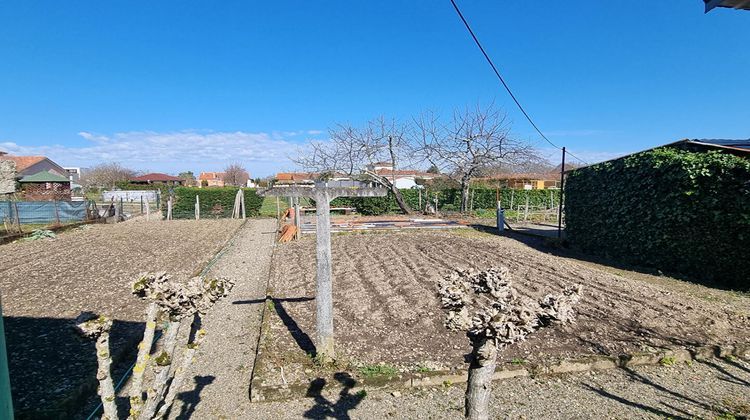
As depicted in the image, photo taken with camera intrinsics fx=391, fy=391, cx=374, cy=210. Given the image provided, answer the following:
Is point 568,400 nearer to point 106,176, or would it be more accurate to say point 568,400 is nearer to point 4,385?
point 4,385

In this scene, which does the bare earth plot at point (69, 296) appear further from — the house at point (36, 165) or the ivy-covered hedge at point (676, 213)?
the house at point (36, 165)

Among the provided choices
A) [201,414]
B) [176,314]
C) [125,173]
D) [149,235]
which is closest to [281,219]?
[149,235]

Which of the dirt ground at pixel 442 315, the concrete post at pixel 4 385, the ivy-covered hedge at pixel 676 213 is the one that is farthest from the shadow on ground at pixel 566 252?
the concrete post at pixel 4 385

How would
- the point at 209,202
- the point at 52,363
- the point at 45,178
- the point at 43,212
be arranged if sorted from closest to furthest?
the point at 52,363 < the point at 43,212 < the point at 209,202 < the point at 45,178

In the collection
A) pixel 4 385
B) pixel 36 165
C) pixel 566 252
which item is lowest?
pixel 566 252

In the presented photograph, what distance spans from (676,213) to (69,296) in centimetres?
1208

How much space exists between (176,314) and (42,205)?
20.1m

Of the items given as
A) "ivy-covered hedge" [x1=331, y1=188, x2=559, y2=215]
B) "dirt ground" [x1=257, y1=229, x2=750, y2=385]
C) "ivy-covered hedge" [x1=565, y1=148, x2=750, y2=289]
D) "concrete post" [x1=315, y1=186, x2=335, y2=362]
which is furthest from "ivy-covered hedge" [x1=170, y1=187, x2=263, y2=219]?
"concrete post" [x1=315, y1=186, x2=335, y2=362]

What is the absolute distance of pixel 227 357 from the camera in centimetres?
465

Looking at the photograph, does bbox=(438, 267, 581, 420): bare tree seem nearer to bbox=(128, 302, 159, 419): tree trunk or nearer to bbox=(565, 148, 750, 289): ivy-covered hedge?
bbox=(128, 302, 159, 419): tree trunk

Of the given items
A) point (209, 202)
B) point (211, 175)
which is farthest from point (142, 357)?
point (211, 175)

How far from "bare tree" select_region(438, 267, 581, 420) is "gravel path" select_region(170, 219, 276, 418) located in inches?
99.6

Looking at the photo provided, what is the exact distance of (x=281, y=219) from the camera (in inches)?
781

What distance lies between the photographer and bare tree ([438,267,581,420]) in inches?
70.1
